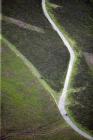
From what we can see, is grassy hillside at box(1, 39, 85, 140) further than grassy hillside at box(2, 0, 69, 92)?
No

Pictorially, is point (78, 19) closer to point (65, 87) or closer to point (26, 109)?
point (65, 87)

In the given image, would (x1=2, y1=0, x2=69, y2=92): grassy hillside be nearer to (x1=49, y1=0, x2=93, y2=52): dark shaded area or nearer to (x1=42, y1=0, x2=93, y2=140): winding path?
(x1=42, y1=0, x2=93, y2=140): winding path

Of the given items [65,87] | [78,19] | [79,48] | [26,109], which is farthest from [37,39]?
[26,109]

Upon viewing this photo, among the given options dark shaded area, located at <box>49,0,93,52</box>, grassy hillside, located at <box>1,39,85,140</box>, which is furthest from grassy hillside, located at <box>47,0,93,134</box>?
grassy hillside, located at <box>1,39,85,140</box>

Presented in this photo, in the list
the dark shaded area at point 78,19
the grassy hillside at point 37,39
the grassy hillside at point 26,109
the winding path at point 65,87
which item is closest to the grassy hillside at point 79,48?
the dark shaded area at point 78,19

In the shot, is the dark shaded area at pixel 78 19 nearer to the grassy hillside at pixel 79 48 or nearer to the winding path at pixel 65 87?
the grassy hillside at pixel 79 48

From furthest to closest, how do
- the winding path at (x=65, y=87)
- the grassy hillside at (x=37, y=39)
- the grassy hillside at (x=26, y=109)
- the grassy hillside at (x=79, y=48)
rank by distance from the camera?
the grassy hillside at (x=37, y=39) → the grassy hillside at (x=79, y=48) → the winding path at (x=65, y=87) → the grassy hillside at (x=26, y=109)

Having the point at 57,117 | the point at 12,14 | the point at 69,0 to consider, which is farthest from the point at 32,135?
the point at 69,0
